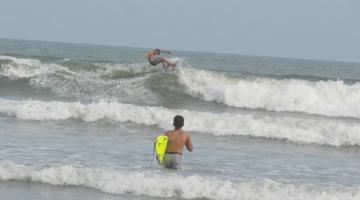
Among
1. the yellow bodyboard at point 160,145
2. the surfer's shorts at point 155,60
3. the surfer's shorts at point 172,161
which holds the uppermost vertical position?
the surfer's shorts at point 155,60

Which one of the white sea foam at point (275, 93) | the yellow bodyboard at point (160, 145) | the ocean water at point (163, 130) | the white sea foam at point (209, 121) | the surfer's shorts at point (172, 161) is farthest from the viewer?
the white sea foam at point (275, 93)

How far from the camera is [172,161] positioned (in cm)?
1012

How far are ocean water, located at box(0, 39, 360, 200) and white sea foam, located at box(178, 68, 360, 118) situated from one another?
0.13ft

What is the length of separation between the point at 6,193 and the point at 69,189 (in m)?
0.88

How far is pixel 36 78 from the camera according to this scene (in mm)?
25250

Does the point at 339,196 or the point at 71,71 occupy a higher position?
the point at 71,71

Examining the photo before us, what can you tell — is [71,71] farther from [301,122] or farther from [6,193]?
[6,193]

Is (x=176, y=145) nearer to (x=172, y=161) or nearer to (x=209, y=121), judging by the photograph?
(x=172, y=161)

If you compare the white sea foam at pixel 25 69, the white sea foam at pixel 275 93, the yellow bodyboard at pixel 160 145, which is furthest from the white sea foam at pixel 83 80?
the yellow bodyboard at pixel 160 145

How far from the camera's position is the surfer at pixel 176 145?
10.0m

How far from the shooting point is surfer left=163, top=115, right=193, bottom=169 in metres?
10.0

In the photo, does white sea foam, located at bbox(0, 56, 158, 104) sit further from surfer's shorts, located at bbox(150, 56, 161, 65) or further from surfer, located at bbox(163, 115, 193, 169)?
surfer, located at bbox(163, 115, 193, 169)

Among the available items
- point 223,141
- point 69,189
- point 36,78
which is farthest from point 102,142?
point 36,78

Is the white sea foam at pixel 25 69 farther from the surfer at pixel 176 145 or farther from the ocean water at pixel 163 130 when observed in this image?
the surfer at pixel 176 145
